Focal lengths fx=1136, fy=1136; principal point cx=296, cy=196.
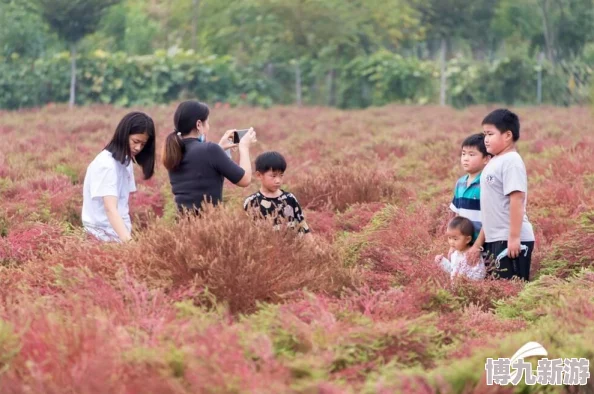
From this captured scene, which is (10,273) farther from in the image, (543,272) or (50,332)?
(543,272)

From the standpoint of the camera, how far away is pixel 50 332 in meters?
4.25

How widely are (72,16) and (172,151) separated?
94.0ft

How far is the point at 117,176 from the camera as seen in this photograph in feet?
22.7

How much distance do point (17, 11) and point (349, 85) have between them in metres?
11.9

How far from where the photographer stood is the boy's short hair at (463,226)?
23.8ft

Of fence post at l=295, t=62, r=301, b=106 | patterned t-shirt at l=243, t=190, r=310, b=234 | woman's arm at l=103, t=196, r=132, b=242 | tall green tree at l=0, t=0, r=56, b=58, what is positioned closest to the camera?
woman's arm at l=103, t=196, r=132, b=242

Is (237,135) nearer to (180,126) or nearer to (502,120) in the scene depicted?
(180,126)

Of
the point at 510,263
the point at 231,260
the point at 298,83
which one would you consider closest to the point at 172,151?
the point at 231,260

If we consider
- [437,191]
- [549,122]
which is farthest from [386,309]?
[549,122]

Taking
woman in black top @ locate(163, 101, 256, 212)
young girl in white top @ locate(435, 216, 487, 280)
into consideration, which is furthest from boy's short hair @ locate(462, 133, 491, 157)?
woman in black top @ locate(163, 101, 256, 212)

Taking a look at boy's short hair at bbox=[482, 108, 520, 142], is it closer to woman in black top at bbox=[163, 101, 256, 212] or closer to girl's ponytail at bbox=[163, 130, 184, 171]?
woman in black top at bbox=[163, 101, 256, 212]

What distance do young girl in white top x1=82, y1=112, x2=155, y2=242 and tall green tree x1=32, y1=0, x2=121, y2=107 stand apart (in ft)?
88.7

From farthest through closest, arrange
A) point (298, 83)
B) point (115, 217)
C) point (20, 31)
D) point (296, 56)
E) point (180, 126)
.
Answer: point (296, 56) → point (298, 83) → point (20, 31) → point (180, 126) → point (115, 217)

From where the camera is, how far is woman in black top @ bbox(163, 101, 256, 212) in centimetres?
679
